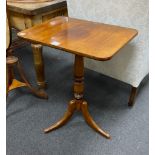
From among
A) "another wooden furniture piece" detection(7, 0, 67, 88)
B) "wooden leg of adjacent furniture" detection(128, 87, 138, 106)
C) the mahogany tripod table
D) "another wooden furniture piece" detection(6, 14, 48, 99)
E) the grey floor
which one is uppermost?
"another wooden furniture piece" detection(7, 0, 67, 88)

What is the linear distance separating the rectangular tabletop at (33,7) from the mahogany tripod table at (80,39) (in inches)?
7.1

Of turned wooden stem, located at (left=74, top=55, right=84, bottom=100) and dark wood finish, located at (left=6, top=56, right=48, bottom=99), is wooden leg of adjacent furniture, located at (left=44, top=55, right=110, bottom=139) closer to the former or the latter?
turned wooden stem, located at (left=74, top=55, right=84, bottom=100)

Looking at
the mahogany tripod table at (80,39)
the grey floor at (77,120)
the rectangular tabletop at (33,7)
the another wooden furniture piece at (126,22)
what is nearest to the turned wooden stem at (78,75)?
the mahogany tripod table at (80,39)

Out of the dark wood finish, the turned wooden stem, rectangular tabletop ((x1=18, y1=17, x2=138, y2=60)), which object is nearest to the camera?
rectangular tabletop ((x1=18, y1=17, x2=138, y2=60))

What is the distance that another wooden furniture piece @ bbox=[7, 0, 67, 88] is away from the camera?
152 centimetres

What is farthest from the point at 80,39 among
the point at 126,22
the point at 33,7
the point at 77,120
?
the point at 77,120

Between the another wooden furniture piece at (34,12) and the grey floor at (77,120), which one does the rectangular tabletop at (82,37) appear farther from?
the grey floor at (77,120)

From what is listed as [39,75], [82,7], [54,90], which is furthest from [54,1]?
[54,90]

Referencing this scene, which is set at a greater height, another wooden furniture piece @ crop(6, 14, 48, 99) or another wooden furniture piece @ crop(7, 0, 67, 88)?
another wooden furniture piece @ crop(7, 0, 67, 88)

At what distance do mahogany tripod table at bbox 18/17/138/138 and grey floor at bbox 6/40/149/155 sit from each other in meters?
0.08

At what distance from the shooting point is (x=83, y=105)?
58.3 inches

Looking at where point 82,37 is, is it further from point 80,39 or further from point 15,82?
point 15,82

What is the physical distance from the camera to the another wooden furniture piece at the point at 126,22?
137 centimetres

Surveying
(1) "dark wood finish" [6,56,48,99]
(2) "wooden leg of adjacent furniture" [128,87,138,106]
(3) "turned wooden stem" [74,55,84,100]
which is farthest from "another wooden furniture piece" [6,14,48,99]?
(2) "wooden leg of adjacent furniture" [128,87,138,106]
